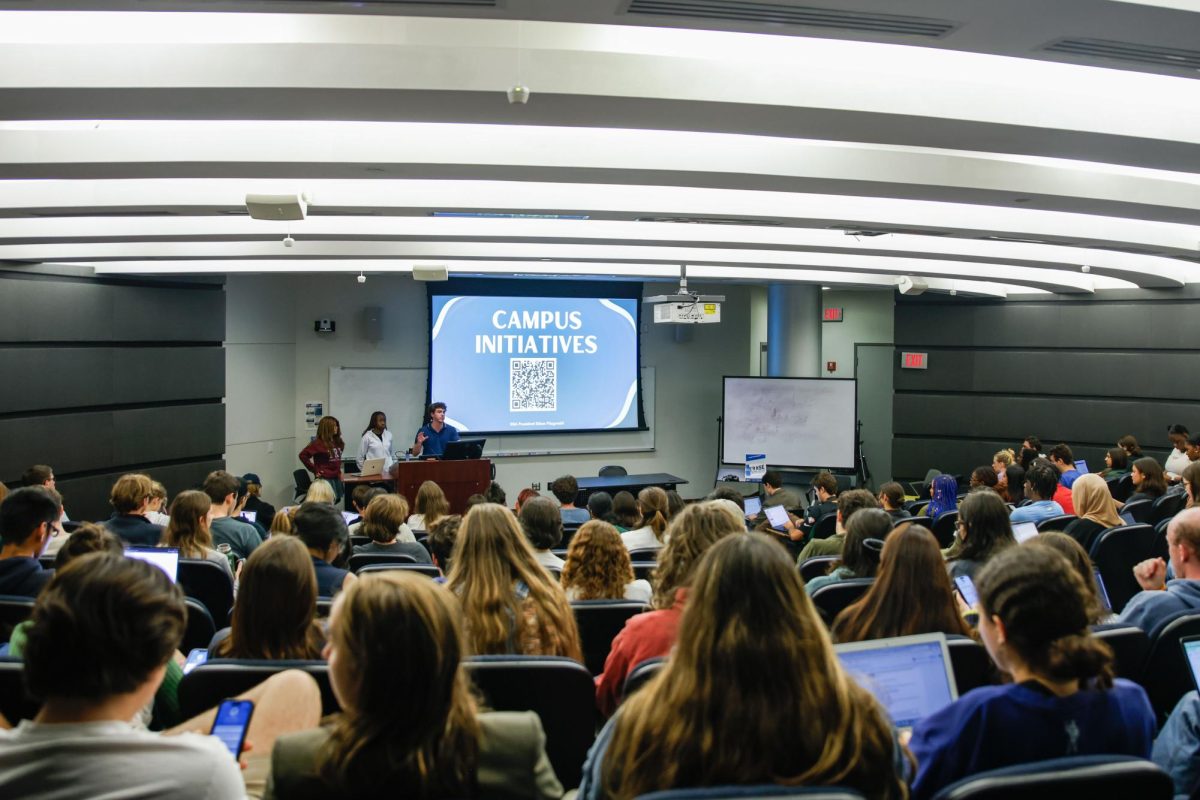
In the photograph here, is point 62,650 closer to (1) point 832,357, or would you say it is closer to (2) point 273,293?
(2) point 273,293

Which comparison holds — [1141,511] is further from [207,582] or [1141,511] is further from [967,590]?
[207,582]

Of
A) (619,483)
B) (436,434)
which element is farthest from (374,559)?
(619,483)

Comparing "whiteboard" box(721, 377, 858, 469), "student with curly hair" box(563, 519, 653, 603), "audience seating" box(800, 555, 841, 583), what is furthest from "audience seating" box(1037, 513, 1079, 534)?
"whiteboard" box(721, 377, 858, 469)

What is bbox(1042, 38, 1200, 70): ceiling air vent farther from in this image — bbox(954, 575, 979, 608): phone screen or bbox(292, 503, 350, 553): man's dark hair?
bbox(292, 503, 350, 553): man's dark hair

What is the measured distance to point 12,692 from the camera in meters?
2.51

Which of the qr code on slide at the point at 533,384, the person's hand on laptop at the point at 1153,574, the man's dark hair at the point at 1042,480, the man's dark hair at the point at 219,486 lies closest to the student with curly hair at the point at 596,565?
the person's hand on laptop at the point at 1153,574

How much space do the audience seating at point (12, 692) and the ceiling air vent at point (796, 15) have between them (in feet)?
8.12

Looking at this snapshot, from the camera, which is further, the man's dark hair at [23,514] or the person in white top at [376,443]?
the person in white top at [376,443]

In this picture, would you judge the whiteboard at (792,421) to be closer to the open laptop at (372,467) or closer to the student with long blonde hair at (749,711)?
the open laptop at (372,467)

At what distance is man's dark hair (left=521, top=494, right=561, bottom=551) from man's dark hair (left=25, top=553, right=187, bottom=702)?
Answer: 2.74m

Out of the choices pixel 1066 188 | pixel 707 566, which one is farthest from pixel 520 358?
pixel 707 566

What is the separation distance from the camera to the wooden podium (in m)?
9.48

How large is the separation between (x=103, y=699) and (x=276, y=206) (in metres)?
4.61

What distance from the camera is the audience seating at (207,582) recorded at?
13.5 ft
